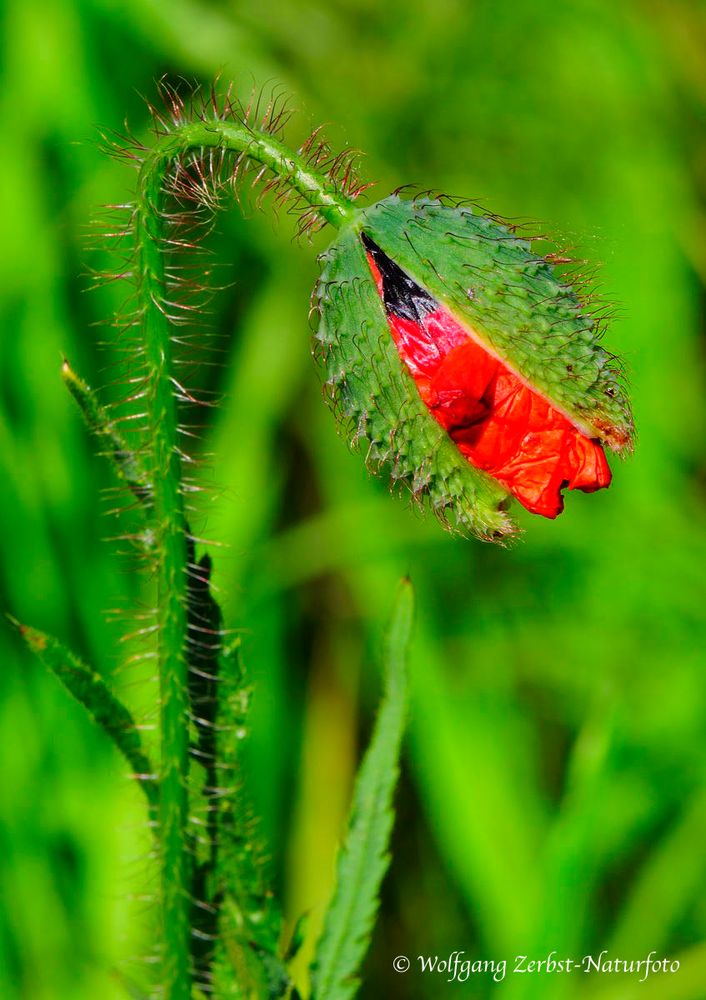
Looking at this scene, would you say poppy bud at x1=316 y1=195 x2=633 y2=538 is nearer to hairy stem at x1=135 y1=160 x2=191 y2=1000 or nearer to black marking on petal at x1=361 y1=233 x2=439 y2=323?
black marking on petal at x1=361 y1=233 x2=439 y2=323

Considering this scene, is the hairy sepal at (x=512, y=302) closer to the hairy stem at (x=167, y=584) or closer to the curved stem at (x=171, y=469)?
the curved stem at (x=171, y=469)

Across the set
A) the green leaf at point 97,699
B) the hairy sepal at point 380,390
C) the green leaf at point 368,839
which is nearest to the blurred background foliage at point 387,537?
the green leaf at point 368,839

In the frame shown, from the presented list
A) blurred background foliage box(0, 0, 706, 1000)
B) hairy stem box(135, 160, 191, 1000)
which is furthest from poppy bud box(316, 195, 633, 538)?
blurred background foliage box(0, 0, 706, 1000)

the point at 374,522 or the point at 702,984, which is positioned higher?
the point at 374,522

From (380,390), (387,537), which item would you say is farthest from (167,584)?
(387,537)

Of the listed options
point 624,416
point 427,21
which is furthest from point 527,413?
point 427,21

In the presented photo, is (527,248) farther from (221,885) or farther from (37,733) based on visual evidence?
(37,733)
